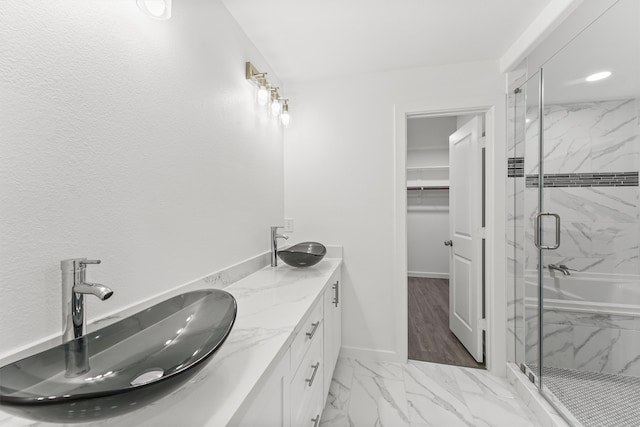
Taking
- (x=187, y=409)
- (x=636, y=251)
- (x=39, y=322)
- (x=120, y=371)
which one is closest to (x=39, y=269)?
(x=39, y=322)

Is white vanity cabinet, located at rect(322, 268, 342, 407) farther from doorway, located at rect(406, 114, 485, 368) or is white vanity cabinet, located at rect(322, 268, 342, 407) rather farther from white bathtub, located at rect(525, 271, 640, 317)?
white bathtub, located at rect(525, 271, 640, 317)

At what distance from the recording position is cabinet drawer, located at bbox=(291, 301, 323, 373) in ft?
3.34

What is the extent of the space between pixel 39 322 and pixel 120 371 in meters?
0.24

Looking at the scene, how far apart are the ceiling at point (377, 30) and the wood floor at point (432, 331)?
2371 mm

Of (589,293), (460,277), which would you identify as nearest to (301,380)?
(589,293)

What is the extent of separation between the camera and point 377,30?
1694 millimetres

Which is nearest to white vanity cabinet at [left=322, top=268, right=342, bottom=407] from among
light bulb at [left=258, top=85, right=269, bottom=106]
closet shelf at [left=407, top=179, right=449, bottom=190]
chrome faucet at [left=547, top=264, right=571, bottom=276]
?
light bulb at [left=258, top=85, right=269, bottom=106]

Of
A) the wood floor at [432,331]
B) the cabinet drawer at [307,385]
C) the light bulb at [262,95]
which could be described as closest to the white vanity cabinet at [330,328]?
the cabinet drawer at [307,385]

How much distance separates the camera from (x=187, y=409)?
0.58 m

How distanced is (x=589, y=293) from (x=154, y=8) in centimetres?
244

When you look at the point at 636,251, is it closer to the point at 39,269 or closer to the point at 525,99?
the point at 525,99

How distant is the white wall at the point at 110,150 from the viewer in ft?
2.10

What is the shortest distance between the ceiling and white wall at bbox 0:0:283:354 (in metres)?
0.32

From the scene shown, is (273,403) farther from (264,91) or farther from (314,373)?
(264,91)
